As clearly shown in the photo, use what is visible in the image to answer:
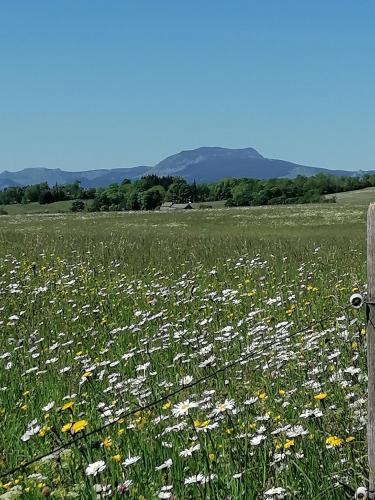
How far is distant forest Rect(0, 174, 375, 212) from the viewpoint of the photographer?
114 m

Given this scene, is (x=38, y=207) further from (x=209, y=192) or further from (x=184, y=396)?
(x=184, y=396)

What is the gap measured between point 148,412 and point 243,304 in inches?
188

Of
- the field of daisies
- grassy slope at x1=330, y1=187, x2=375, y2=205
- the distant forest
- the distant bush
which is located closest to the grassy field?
grassy slope at x1=330, y1=187, x2=375, y2=205

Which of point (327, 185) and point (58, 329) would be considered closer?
point (58, 329)

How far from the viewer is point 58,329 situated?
30.5 feet

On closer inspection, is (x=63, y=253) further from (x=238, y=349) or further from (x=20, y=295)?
(x=238, y=349)

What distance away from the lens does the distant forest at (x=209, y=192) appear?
11406cm

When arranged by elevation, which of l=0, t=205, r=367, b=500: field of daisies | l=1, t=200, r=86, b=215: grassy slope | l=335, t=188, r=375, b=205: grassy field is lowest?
l=1, t=200, r=86, b=215: grassy slope

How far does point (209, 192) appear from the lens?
144m

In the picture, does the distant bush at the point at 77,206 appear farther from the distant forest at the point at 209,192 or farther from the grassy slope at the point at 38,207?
the grassy slope at the point at 38,207

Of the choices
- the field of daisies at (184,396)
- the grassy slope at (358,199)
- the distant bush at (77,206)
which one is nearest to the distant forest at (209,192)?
the distant bush at (77,206)

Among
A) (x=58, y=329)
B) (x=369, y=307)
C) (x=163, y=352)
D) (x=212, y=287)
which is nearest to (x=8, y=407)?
(x=163, y=352)

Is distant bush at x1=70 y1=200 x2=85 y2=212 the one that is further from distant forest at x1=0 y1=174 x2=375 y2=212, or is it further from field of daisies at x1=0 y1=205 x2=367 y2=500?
field of daisies at x1=0 y1=205 x2=367 y2=500

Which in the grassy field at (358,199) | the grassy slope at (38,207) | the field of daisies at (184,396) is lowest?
the grassy slope at (38,207)
